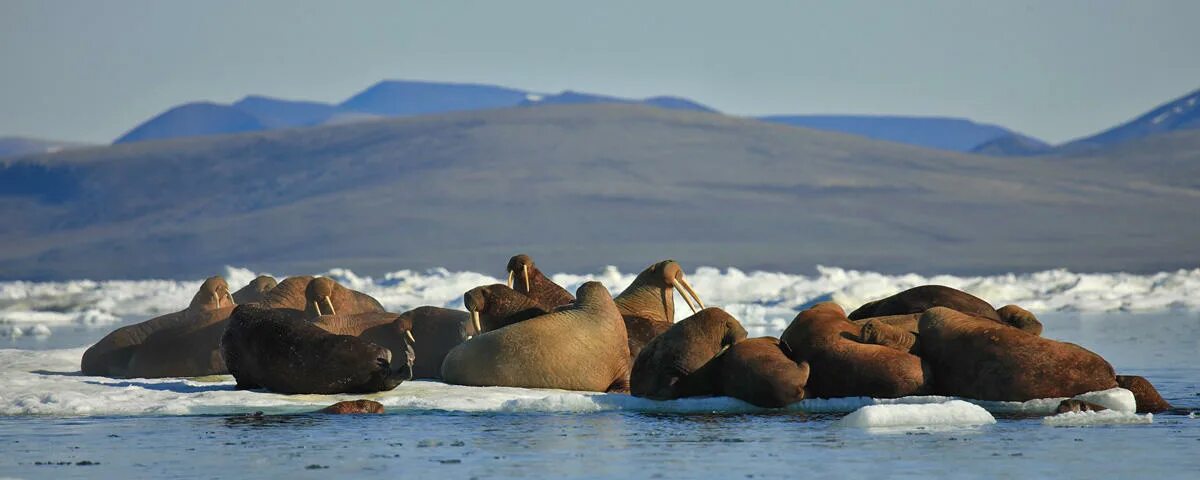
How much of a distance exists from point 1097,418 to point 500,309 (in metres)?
5.30

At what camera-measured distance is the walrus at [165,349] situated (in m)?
16.3

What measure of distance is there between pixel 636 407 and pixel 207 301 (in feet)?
18.0

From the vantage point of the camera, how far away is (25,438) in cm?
1217

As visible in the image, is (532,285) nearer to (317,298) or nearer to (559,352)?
(559,352)

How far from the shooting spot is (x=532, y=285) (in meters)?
16.7

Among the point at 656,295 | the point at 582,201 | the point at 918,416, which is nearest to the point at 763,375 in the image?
the point at 918,416

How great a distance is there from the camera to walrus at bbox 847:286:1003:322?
50.5 ft

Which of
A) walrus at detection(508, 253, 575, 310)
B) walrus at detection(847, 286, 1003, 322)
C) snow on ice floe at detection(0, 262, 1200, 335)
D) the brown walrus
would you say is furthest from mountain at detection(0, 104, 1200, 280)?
walrus at detection(508, 253, 575, 310)

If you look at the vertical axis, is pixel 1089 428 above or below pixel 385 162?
below

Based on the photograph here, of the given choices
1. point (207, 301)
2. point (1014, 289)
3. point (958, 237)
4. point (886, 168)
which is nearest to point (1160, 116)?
point (886, 168)

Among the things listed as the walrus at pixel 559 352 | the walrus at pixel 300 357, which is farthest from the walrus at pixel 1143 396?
the walrus at pixel 300 357

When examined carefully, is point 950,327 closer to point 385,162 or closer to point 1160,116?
point 385,162

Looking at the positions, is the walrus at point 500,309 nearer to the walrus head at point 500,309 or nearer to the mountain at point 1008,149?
the walrus head at point 500,309

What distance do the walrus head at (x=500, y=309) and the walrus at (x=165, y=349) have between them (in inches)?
99.7
